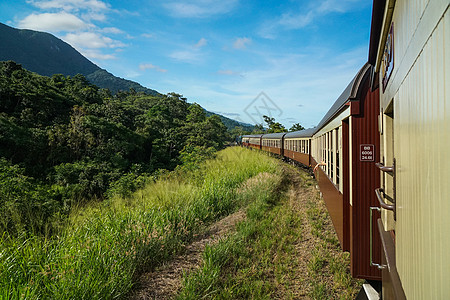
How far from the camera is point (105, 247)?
3.53 m

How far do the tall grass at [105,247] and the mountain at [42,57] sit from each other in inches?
6716

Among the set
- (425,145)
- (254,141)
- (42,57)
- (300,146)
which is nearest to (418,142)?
(425,145)

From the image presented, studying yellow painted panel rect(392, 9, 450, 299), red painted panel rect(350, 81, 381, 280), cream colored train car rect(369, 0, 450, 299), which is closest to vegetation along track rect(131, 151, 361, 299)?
red painted panel rect(350, 81, 381, 280)

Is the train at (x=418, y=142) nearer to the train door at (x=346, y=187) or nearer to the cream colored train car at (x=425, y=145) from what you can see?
the cream colored train car at (x=425, y=145)

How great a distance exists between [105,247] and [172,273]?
109cm

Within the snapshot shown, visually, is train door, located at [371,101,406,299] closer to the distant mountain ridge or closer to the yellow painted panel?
the yellow painted panel

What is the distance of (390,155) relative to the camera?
2.77m

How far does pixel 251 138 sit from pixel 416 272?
109ft

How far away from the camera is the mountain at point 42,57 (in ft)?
516

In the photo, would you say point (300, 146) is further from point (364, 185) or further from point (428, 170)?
point (428, 170)

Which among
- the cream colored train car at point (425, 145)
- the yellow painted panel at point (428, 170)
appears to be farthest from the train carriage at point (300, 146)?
the yellow painted panel at point (428, 170)

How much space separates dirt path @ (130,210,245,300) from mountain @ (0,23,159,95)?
171802 millimetres

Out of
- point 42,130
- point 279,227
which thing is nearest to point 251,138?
point 42,130

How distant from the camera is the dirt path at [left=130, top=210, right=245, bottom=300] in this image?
344cm
